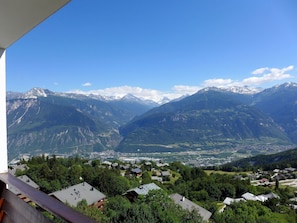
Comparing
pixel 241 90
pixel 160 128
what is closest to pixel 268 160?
pixel 160 128

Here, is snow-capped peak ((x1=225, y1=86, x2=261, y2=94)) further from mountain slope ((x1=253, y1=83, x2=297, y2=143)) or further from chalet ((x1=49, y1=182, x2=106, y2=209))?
chalet ((x1=49, y1=182, x2=106, y2=209))

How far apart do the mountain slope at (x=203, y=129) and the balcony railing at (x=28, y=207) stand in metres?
89.5

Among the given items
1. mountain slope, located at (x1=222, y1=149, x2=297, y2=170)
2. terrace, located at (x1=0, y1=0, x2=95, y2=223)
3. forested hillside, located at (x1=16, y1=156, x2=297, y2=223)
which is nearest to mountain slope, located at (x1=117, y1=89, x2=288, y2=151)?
mountain slope, located at (x1=222, y1=149, x2=297, y2=170)

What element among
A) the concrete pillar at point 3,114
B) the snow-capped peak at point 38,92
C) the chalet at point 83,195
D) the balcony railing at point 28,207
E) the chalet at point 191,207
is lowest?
the chalet at point 191,207

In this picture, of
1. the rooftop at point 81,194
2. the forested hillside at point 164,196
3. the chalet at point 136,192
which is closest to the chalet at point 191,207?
the forested hillside at point 164,196

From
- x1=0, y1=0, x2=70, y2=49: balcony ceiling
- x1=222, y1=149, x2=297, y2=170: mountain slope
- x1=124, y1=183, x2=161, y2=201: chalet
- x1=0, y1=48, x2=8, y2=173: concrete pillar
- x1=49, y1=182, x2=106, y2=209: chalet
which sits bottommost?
x1=222, y1=149, x2=297, y2=170: mountain slope

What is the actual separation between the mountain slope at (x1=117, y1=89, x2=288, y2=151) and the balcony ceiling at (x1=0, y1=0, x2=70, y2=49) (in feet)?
295

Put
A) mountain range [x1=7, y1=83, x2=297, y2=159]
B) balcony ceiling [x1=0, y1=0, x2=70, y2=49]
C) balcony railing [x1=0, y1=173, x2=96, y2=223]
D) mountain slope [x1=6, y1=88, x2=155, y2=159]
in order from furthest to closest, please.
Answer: mountain range [x1=7, y1=83, x2=297, y2=159] → mountain slope [x1=6, y1=88, x2=155, y2=159] → balcony ceiling [x1=0, y1=0, x2=70, y2=49] → balcony railing [x1=0, y1=173, x2=96, y2=223]

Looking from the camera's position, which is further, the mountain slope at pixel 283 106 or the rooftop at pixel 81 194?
the mountain slope at pixel 283 106

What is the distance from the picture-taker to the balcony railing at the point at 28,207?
73 centimetres

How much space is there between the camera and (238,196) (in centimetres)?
2836

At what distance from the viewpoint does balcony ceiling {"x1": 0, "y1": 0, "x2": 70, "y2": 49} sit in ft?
3.22

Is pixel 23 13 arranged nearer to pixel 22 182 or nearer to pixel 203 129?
pixel 22 182

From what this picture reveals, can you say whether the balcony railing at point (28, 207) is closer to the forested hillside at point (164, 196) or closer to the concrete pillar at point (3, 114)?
the concrete pillar at point (3, 114)
